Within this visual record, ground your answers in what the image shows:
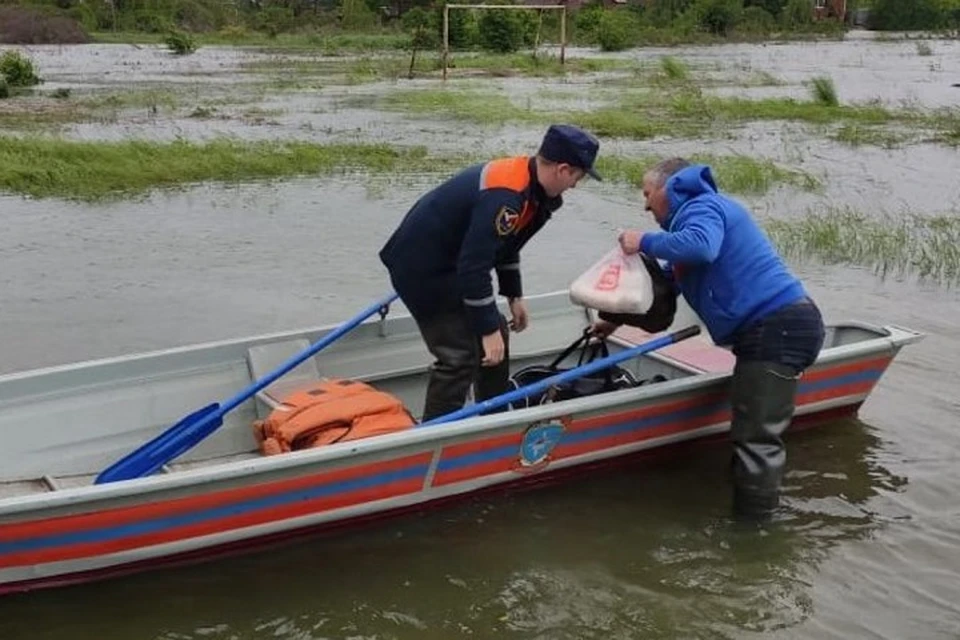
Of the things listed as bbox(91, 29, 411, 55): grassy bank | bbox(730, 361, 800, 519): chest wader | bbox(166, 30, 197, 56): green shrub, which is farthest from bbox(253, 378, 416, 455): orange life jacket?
bbox(166, 30, 197, 56): green shrub

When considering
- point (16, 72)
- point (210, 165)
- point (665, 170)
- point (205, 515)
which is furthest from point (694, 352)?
point (16, 72)

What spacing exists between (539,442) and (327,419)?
40.9 inches

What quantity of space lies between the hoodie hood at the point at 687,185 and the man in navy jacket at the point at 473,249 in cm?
39

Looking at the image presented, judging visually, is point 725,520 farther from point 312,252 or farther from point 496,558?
point 312,252

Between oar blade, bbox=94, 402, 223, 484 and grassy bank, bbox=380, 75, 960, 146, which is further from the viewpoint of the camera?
grassy bank, bbox=380, 75, 960, 146

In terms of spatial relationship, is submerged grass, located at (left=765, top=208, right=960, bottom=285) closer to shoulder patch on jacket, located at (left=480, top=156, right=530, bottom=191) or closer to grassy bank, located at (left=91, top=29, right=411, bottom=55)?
shoulder patch on jacket, located at (left=480, top=156, right=530, bottom=191)

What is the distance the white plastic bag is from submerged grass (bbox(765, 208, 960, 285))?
5978 mm

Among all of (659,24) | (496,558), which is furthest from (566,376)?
(659,24)

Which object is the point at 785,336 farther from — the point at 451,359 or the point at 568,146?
the point at 451,359

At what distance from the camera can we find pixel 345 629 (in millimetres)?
4797

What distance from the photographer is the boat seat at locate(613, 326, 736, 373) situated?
21.5 feet

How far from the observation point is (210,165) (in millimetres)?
15883

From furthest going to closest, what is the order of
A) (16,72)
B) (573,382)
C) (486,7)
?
(486,7) < (16,72) < (573,382)

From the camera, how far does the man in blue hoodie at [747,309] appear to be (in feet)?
18.1
